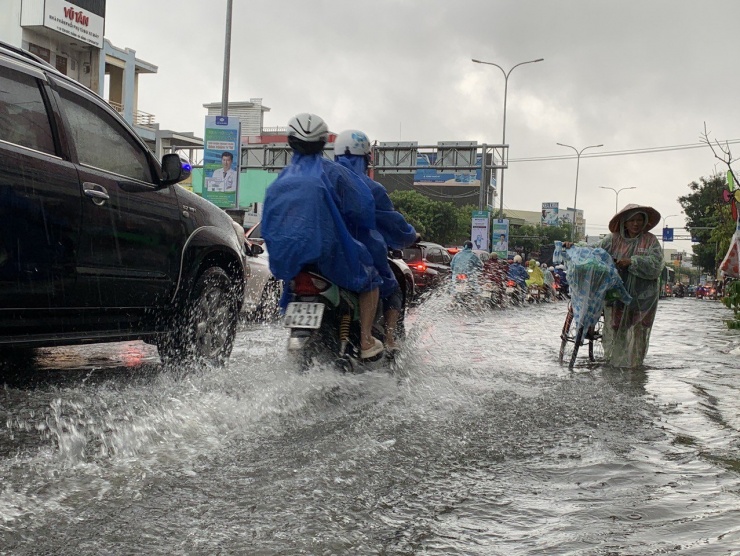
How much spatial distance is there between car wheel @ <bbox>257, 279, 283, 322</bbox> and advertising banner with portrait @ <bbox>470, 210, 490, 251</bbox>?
1185 inches

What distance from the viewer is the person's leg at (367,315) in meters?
5.62

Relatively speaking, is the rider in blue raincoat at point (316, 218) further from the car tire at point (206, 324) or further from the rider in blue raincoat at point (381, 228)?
the car tire at point (206, 324)

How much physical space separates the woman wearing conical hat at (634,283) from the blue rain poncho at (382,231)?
2.72m

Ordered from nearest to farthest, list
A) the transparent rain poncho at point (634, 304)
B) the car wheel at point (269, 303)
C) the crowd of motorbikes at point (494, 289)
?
the transparent rain poncho at point (634, 304), the car wheel at point (269, 303), the crowd of motorbikes at point (494, 289)

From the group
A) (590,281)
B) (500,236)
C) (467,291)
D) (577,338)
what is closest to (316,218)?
(590,281)

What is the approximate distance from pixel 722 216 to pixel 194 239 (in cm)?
1693

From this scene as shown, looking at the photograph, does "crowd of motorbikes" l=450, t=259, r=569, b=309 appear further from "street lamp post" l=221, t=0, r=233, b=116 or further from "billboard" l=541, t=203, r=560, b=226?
"billboard" l=541, t=203, r=560, b=226

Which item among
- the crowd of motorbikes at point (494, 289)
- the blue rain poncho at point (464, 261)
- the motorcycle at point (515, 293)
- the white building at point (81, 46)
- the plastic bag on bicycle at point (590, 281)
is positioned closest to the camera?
Result: the plastic bag on bicycle at point (590, 281)

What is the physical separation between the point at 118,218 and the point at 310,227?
1.14 metres

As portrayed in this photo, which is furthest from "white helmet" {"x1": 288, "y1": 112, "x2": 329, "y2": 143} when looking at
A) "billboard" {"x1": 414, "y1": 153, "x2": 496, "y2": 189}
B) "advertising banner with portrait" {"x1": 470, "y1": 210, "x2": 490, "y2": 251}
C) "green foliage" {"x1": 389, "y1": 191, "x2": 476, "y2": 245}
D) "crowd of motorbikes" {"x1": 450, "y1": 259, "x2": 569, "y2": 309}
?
"green foliage" {"x1": 389, "y1": 191, "x2": 476, "y2": 245}

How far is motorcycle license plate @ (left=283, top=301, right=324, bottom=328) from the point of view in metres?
5.22

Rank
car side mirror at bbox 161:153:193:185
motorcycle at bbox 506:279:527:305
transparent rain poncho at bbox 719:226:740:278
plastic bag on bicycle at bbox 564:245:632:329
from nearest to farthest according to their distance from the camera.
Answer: car side mirror at bbox 161:153:193:185 < plastic bag on bicycle at bbox 564:245:632:329 < transparent rain poncho at bbox 719:226:740:278 < motorcycle at bbox 506:279:527:305

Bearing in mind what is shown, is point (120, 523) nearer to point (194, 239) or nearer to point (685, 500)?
point (685, 500)

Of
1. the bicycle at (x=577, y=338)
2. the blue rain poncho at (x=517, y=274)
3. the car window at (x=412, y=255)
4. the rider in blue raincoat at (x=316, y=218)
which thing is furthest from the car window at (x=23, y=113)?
the blue rain poncho at (x=517, y=274)
